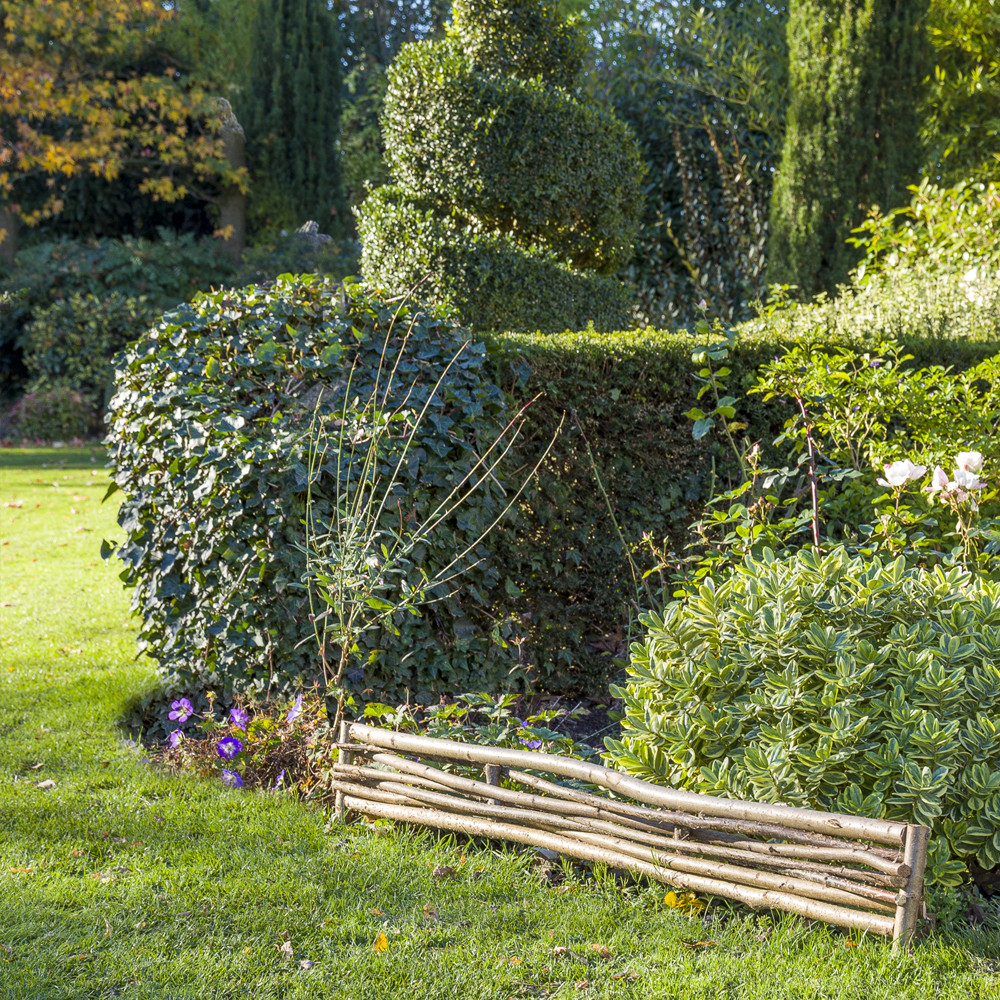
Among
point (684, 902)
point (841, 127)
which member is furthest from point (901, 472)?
point (841, 127)

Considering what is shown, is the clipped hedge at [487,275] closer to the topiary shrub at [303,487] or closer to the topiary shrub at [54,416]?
the topiary shrub at [303,487]

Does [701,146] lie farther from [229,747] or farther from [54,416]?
[229,747]

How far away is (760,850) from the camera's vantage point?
97.3 inches

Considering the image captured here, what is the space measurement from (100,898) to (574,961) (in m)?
1.33

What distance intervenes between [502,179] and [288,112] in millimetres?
11526

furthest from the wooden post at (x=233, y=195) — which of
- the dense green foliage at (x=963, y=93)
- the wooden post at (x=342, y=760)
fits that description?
the wooden post at (x=342, y=760)

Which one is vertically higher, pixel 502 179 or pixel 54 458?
pixel 502 179

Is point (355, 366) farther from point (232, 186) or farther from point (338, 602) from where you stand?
point (232, 186)

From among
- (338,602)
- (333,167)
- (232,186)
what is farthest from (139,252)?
(338,602)

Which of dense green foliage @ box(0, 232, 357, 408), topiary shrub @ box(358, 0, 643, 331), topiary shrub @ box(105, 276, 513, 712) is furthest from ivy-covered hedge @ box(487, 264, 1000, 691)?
dense green foliage @ box(0, 232, 357, 408)

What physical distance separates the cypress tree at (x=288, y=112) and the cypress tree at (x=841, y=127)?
393 inches

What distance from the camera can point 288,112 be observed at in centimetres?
1734

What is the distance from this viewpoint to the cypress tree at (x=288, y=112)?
675 inches

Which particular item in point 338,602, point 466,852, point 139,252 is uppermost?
point 139,252
